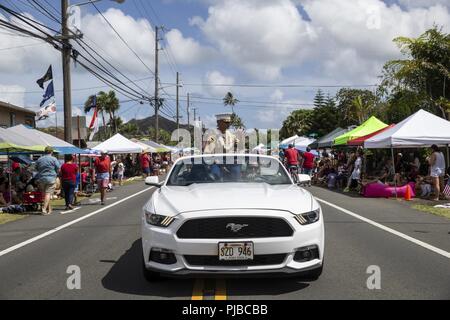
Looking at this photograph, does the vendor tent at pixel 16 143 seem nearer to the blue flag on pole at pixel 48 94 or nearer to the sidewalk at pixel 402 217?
the blue flag on pole at pixel 48 94

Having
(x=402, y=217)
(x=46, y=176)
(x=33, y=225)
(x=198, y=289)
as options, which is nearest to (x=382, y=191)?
(x=402, y=217)

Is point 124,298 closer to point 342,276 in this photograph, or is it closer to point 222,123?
point 342,276

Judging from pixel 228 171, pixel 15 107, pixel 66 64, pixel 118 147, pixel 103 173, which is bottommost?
pixel 103 173

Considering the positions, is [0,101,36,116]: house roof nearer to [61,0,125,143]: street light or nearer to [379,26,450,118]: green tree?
[61,0,125,143]: street light

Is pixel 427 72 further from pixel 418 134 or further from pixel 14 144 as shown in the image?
pixel 14 144

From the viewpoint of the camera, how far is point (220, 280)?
5.82 m

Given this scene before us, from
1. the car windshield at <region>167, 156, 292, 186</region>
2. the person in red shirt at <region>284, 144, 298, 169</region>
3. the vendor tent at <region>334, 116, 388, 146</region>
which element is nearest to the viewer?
the car windshield at <region>167, 156, 292, 186</region>

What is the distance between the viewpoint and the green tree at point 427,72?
928 inches

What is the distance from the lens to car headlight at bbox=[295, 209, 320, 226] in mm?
5293

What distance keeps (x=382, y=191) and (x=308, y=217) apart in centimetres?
1238

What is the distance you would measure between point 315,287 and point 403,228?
16.8 ft

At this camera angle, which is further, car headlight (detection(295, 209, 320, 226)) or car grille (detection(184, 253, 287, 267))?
car headlight (detection(295, 209, 320, 226))

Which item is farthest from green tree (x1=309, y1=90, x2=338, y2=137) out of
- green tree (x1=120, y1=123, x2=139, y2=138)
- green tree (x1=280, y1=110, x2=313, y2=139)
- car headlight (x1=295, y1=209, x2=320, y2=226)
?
car headlight (x1=295, y1=209, x2=320, y2=226)

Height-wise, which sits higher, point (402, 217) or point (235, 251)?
point (235, 251)
